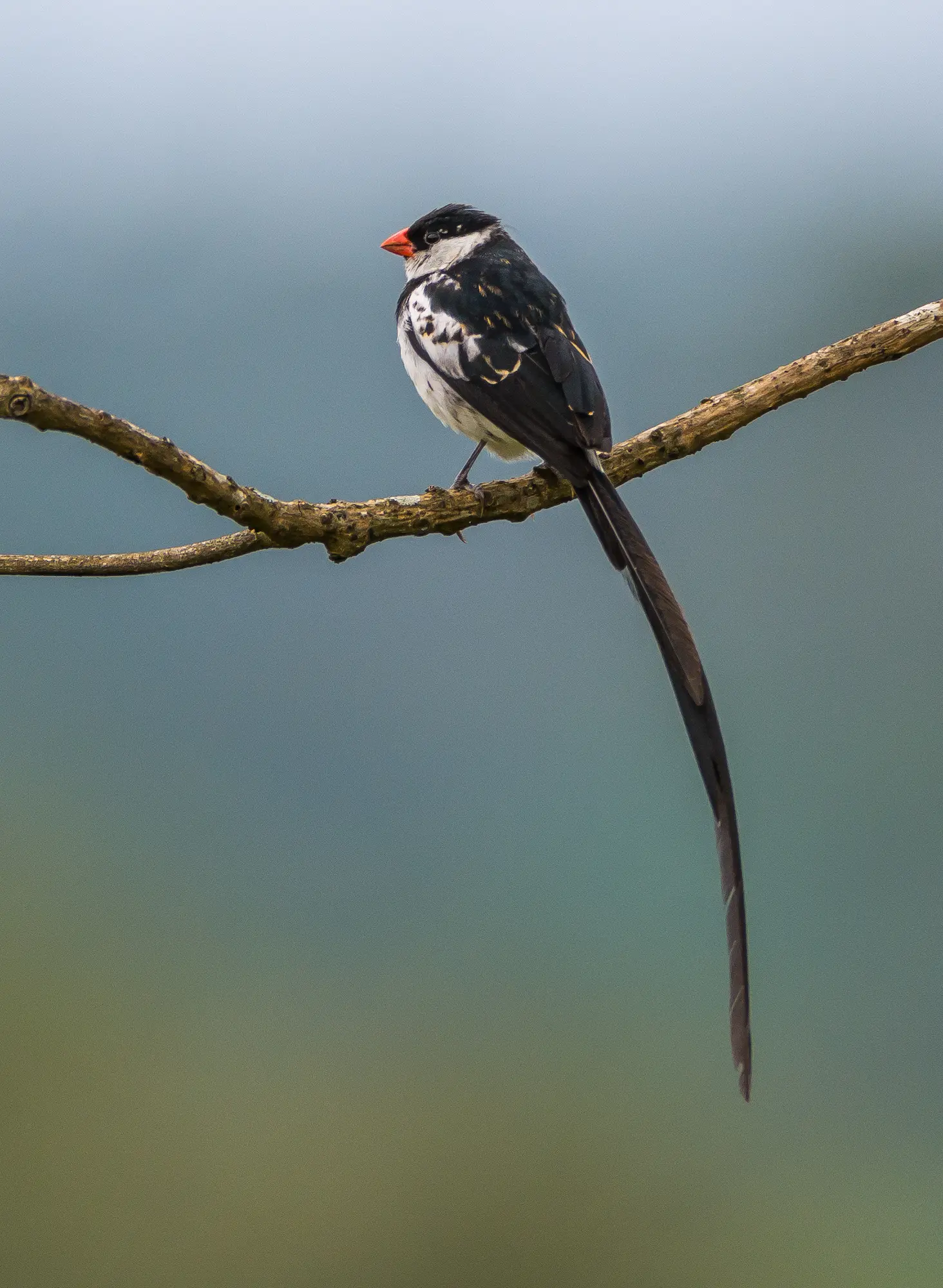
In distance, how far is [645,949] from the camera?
52.5 ft

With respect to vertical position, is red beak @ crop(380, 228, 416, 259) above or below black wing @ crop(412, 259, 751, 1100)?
above

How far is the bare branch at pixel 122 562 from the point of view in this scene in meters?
2.04

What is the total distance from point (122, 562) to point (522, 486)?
85cm

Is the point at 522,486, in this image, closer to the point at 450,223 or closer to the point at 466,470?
the point at 466,470

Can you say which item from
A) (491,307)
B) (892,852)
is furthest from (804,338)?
(491,307)

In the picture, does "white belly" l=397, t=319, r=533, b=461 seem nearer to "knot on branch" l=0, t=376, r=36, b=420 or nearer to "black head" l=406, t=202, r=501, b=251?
"black head" l=406, t=202, r=501, b=251

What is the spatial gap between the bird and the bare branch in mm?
595

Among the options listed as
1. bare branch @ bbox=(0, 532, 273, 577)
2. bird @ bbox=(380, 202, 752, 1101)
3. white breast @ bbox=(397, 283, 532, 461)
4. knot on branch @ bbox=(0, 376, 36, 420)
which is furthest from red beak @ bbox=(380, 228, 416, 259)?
knot on branch @ bbox=(0, 376, 36, 420)

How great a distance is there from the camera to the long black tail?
5.58 ft

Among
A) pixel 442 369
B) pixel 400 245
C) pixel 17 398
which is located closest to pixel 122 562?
pixel 17 398

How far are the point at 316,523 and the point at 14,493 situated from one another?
69.7 ft

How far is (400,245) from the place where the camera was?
3.29 m

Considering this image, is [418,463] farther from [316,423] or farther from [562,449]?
[562,449]

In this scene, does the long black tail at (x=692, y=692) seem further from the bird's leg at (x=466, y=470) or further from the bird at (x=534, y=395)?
the bird's leg at (x=466, y=470)
